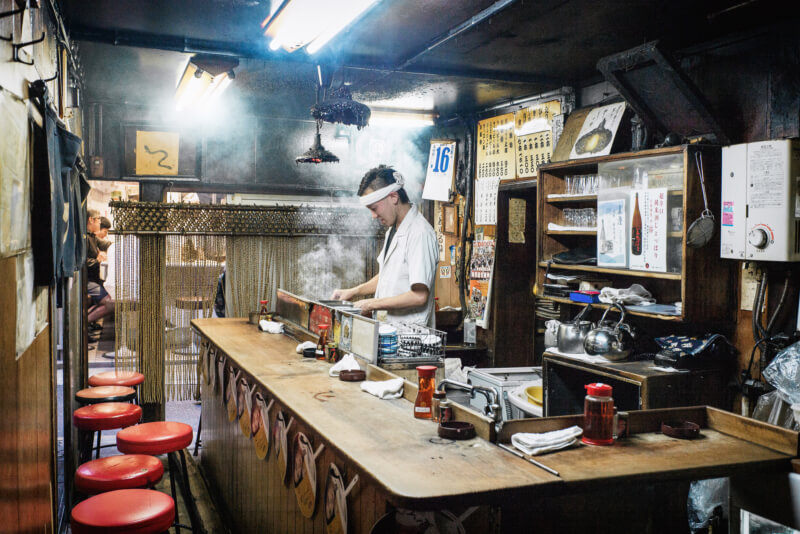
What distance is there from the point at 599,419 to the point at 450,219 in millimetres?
5397

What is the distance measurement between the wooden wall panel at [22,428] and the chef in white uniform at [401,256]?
2005 mm

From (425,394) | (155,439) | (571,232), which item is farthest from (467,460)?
(571,232)

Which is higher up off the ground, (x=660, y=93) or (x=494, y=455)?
(x=660, y=93)

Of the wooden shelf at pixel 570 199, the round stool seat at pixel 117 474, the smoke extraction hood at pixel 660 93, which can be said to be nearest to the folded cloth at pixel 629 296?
the wooden shelf at pixel 570 199

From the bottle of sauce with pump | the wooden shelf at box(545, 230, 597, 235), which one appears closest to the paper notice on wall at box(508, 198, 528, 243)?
the wooden shelf at box(545, 230, 597, 235)

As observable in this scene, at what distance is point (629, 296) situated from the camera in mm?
4402

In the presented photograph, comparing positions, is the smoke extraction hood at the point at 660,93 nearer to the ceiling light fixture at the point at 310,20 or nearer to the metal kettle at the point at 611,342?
the metal kettle at the point at 611,342

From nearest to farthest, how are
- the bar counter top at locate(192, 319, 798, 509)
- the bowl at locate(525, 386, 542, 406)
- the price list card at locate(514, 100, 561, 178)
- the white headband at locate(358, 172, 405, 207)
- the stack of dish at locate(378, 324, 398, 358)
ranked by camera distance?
the bar counter top at locate(192, 319, 798, 509), the stack of dish at locate(378, 324, 398, 358), the bowl at locate(525, 386, 542, 406), the white headband at locate(358, 172, 405, 207), the price list card at locate(514, 100, 561, 178)

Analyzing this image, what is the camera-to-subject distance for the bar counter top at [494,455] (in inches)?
74.0

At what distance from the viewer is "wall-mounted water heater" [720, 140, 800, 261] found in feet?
11.7

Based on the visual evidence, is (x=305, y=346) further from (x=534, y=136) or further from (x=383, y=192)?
(x=534, y=136)

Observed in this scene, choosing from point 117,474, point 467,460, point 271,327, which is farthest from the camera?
point 271,327

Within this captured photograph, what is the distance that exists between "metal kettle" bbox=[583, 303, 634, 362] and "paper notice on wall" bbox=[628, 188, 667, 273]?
18.0 inches

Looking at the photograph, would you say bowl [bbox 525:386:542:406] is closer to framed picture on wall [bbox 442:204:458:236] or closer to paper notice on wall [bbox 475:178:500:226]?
paper notice on wall [bbox 475:178:500:226]
